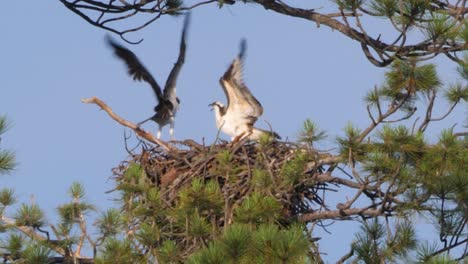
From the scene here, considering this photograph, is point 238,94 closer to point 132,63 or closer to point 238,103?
point 238,103

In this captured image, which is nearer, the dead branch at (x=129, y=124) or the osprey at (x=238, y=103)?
the dead branch at (x=129, y=124)

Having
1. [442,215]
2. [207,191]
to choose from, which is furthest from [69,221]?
[442,215]

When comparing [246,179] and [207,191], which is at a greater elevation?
[246,179]

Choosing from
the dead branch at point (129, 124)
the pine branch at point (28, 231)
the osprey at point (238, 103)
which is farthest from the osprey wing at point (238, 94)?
the pine branch at point (28, 231)

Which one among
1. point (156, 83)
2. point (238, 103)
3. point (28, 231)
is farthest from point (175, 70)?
point (28, 231)

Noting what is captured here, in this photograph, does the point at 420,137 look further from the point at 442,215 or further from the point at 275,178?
the point at 275,178

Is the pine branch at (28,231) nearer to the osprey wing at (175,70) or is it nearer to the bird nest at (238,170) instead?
the bird nest at (238,170)

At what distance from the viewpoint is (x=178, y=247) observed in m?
8.81

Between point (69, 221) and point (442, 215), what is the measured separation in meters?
2.33

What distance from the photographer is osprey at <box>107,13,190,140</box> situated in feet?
41.9

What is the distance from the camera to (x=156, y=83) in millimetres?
12945

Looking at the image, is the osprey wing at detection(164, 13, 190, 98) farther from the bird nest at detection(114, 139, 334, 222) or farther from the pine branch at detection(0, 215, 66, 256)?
the pine branch at detection(0, 215, 66, 256)

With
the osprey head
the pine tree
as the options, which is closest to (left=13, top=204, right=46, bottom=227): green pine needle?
the pine tree

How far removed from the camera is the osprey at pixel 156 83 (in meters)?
12.8
